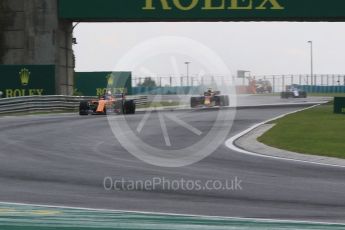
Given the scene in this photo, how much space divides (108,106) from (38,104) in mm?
4849

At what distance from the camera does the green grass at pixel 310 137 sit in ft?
53.7

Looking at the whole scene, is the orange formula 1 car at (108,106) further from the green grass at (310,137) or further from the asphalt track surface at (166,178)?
the asphalt track surface at (166,178)

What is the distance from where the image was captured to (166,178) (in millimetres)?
11484

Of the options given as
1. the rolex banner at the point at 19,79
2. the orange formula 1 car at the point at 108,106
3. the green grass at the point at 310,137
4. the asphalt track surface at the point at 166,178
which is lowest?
the green grass at the point at 310,137

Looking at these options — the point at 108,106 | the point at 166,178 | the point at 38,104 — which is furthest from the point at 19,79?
the point at 166,178

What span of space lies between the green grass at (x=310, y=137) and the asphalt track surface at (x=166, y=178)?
1.60 metres

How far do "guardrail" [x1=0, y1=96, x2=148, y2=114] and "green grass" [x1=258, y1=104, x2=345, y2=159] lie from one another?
1319 centimetres

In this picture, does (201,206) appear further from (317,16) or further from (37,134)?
(317,16)

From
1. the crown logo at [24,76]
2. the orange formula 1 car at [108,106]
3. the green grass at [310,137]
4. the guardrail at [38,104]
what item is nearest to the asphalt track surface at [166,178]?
the green grass at [310,137]

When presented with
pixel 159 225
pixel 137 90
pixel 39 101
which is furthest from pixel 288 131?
pixel 137 90

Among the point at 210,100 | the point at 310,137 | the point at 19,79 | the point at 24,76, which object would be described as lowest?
the point at 310,137
